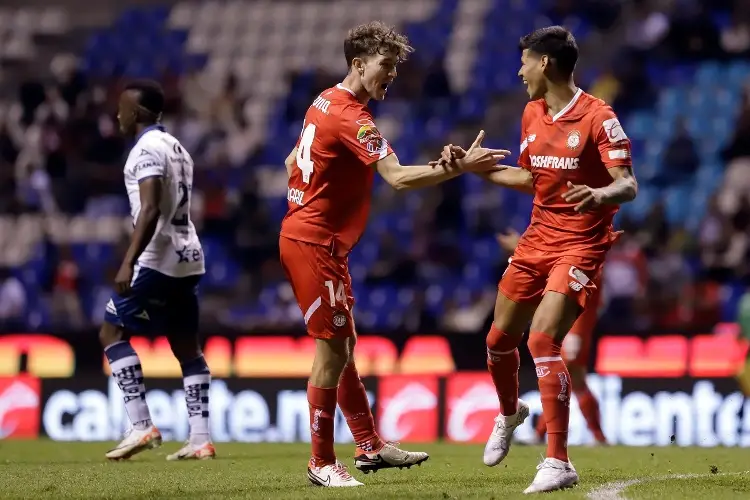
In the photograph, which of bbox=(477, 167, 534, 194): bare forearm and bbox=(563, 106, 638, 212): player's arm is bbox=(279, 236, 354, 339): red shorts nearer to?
bbox=(477, 167, 534, 194): bare forearm

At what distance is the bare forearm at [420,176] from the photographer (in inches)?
236

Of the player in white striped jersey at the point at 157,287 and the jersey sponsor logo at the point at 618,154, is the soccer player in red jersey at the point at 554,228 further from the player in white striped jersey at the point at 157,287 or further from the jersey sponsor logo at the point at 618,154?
the player in white striped jersey at the point at 157,287

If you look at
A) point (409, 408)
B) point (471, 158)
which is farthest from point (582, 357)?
point (471, 158)

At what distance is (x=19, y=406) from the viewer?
38.9 ft

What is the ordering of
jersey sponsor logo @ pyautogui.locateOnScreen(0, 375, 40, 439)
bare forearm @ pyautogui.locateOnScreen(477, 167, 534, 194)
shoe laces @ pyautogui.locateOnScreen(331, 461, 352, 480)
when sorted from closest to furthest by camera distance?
shoe laces @ pyautogui.locateOnScreen(331, 461, 352, 480), bare forearm @ pyautogui.locateOnScreen(477, 167, 534, 194), jersey sponsor logo @ pyautogui.locateOnScreen(0, 375, 40, 439)

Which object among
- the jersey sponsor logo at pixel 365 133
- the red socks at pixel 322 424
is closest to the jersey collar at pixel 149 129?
the jersey sponsor logo at pixel 365 133

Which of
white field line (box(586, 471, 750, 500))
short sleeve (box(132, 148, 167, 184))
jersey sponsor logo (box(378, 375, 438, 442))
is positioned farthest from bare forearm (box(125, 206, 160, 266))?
jersey sponsor logo (box(378, 375, 438, 442))

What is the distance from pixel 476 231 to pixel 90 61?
737 cm

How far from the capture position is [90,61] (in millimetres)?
19500

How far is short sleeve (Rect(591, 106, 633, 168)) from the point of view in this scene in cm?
604

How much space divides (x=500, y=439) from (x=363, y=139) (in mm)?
1822

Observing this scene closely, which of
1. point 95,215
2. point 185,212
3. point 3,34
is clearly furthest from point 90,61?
point 185,212

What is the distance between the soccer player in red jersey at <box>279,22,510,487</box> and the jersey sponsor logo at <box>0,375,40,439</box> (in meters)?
6.17

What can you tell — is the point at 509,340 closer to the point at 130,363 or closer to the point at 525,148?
the point at 525,148
